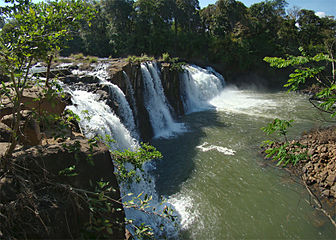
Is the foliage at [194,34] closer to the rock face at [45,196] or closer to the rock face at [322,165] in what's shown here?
the rock face at [322,165]

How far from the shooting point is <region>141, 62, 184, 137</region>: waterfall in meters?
13.0

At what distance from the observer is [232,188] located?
7.68m

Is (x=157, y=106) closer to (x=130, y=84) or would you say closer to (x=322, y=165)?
(x=130, y=84)

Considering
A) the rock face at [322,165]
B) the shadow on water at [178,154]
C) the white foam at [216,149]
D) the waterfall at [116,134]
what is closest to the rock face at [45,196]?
the waterfall at [116,134]

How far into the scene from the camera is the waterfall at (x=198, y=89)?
1755 centimetres

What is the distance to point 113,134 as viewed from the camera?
784 centimetres

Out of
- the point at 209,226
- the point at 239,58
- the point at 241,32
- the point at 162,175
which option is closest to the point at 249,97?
the point at 239,58

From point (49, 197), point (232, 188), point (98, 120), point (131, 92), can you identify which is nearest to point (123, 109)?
point (131, 92)

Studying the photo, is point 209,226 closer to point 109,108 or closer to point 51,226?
point 51,226

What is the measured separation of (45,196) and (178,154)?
317 inches

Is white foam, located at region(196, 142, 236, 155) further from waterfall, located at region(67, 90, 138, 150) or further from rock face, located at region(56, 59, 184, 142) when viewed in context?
waterfall, located at region(67, 90, 138, 150)

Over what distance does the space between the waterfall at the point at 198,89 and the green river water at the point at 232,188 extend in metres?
4.16

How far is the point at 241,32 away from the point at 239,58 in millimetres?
5061

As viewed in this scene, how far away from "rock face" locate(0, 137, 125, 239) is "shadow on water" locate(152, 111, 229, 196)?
510 centimetres
